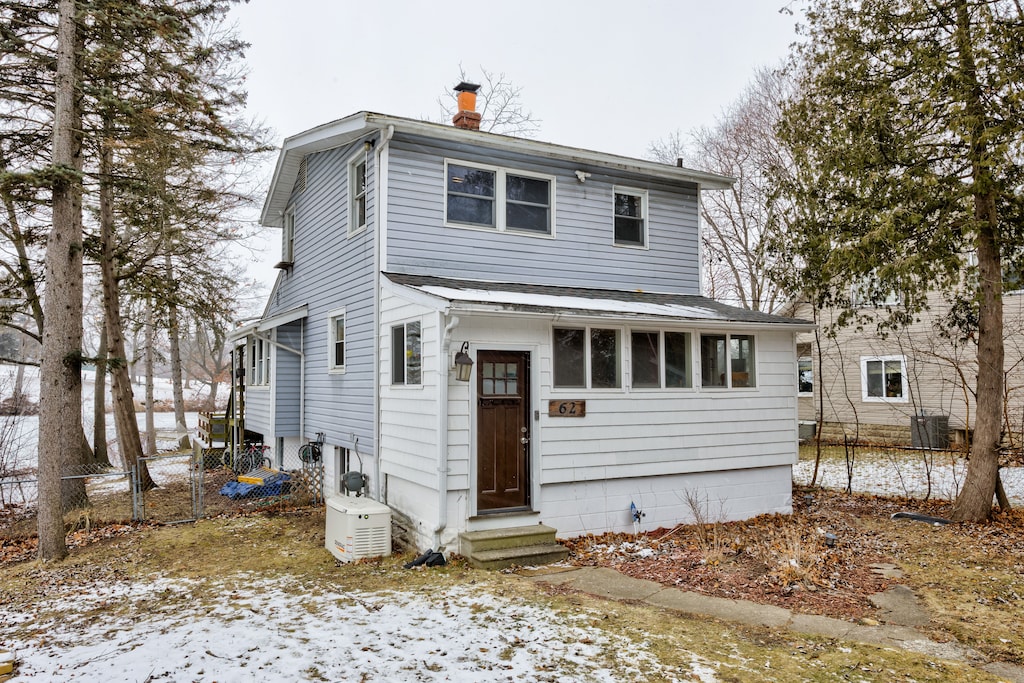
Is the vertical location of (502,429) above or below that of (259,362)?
below

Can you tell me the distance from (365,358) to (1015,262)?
33.2 ft

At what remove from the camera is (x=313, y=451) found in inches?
484

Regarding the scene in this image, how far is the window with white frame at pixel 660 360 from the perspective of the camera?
30.6ft

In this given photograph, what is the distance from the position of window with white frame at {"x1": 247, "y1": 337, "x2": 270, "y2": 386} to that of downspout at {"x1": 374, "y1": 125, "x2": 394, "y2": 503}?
506 cm

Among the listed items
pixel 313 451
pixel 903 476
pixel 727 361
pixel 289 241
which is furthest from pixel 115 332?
pixel 903 476

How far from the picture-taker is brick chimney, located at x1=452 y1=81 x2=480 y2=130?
36.7ft

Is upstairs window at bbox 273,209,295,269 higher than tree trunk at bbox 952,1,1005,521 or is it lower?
higher

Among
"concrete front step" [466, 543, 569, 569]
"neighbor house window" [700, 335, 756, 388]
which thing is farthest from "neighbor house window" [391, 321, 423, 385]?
"neighbor house window" [700, 335, 756, 388]

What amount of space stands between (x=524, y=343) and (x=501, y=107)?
18.5 meters

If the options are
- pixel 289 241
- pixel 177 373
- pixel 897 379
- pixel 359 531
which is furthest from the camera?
pixel 177 373

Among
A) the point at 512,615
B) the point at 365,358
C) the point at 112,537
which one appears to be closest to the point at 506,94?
the point at 365,358

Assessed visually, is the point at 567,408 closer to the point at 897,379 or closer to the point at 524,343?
the point at 524,343

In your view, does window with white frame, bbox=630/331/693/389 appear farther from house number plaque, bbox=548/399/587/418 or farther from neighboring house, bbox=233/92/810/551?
house number plaque, bbox=548/399/587/418

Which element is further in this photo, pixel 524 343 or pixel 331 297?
pixel 331 297
